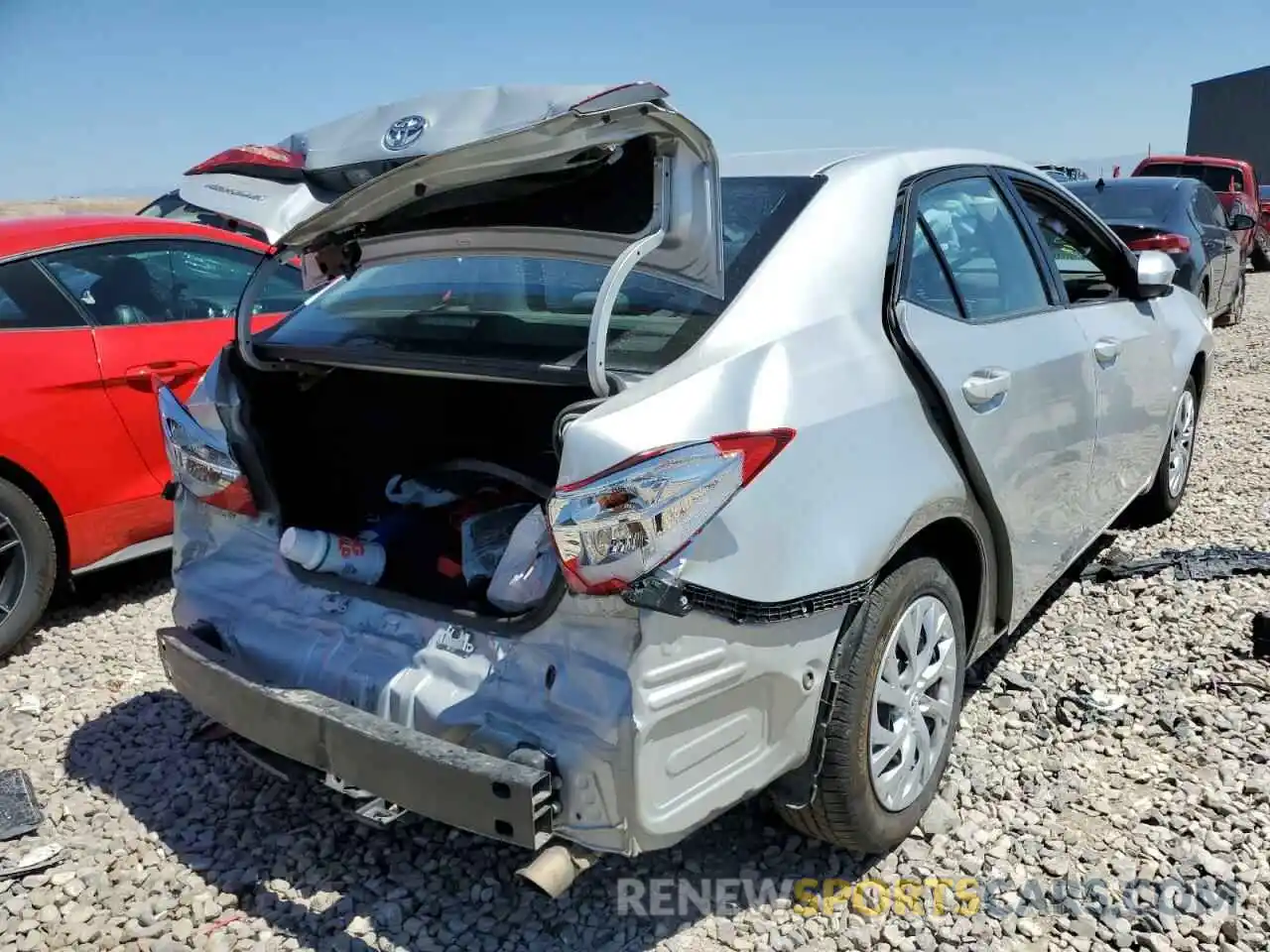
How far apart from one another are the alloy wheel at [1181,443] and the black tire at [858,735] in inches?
115

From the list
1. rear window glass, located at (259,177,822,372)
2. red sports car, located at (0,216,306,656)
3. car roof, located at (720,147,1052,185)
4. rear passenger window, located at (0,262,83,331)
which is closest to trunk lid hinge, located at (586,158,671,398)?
rear window glass, located at (259,177,822,372)

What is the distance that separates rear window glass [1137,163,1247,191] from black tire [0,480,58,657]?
593 inches

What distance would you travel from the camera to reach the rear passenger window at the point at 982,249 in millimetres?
2803

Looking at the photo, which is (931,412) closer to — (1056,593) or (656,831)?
(656,831)

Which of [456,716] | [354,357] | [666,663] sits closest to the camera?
[666,663]

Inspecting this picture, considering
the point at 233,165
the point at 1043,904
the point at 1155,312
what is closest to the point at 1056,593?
the point at 1155,312

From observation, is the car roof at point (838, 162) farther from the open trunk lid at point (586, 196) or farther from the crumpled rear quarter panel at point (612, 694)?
the crumpled rear quarter panel at point (612, 694)

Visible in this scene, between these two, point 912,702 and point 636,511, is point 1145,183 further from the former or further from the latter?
point 636,511

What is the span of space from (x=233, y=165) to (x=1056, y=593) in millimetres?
3406

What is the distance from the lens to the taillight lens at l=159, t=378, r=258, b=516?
2.60 meters

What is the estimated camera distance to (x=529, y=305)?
8.64 feet

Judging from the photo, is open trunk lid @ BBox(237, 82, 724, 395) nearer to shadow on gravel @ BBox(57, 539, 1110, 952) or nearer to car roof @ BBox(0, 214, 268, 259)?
shadow on gravel @ BBox(57, 539, 1110, 952)

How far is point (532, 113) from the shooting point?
195 cm

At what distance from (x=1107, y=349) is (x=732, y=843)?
6.86 ft
